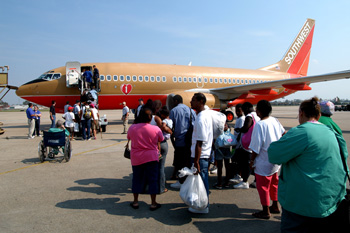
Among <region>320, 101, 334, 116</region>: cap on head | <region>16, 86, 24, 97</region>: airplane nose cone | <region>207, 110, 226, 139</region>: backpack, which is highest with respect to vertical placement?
<region>16, 86, 24, 97</region>: airplane nose cone

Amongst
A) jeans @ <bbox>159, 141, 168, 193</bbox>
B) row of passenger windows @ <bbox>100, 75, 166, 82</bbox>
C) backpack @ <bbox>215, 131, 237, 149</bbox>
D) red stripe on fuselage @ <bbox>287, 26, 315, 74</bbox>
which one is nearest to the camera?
jeans @ <bbox>159, 141, 168, 193</bbox>

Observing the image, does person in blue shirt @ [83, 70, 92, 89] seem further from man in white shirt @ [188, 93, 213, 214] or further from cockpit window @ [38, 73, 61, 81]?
man in white shirt @ [188, 93, 213, 214]

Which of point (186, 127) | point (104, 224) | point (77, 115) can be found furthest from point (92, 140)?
point (104, 224)

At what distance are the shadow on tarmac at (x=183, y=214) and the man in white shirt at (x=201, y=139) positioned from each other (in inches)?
8.2

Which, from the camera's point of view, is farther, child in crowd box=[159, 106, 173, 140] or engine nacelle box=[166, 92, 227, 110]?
engine nacelle box=[166, 92, 227, 110]

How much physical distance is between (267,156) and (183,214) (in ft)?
5.32

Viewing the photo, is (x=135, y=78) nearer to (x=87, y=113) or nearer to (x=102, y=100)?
(x=102, y=100)

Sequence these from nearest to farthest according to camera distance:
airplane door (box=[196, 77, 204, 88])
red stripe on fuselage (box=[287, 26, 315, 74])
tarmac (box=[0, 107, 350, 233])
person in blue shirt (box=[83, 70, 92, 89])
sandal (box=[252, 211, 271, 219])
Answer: tarmac (box=[0, 107, 350, 233]) < sandal (box=[252, 211, 271, 219]) < person in blue shirt (box=[83, 70, 92, 89]) < airplane door (box=[196, 77, 204, 88]) < red stripe on fuselage (box=[287, 26, 315, 74])

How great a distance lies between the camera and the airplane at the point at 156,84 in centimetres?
1393

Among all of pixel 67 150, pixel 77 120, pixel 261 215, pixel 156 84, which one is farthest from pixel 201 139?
pixel 156 84

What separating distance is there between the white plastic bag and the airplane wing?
38.8 feet

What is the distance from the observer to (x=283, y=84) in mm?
14312

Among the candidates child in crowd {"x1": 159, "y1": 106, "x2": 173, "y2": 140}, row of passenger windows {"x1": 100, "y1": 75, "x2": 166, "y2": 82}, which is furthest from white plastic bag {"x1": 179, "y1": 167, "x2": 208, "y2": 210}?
row of passenger windows {"x1": 100, "y1": 75, "x2": 166, "y2": 82}

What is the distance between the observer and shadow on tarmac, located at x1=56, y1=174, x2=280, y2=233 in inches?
136
